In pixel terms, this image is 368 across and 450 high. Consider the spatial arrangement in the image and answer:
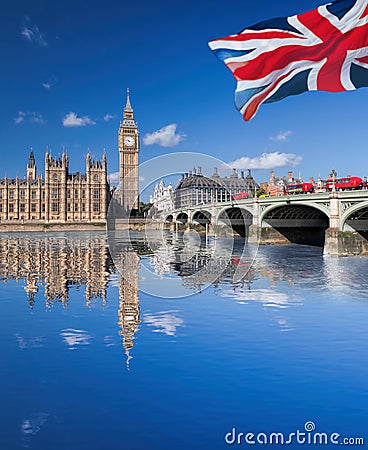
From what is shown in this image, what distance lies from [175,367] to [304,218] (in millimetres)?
44144

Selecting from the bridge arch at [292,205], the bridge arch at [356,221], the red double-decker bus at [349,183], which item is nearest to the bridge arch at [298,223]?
the bridge arch at [292,205]

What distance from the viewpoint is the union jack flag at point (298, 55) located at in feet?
32.3

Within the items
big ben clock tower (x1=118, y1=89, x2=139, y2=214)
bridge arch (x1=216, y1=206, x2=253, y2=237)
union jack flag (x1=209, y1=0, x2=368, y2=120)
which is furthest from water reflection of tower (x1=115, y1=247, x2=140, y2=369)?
big ben clock tower (x1=118, y1=89, x2=139, y2=214)

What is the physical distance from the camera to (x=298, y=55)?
1031 centimetres

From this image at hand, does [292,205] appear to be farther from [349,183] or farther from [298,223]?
[298,223]

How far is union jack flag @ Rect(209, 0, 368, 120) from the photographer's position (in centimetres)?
984

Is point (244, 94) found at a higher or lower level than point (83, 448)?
higher

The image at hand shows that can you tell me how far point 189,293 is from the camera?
59.2 ft

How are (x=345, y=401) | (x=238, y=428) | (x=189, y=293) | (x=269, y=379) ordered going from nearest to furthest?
(x=238, y=428) → (x=345, y=401) → (x=269, y=379) → (x=189, y=293)

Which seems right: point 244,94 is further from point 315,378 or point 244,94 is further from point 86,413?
point 86,413

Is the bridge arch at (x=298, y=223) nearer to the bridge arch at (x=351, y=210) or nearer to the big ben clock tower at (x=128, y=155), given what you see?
the bridge arch at (x=351, y=210)

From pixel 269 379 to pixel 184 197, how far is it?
56005 mm

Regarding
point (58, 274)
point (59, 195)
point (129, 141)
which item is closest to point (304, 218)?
point (58, 274)

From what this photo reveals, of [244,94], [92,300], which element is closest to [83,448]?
[244,94]
